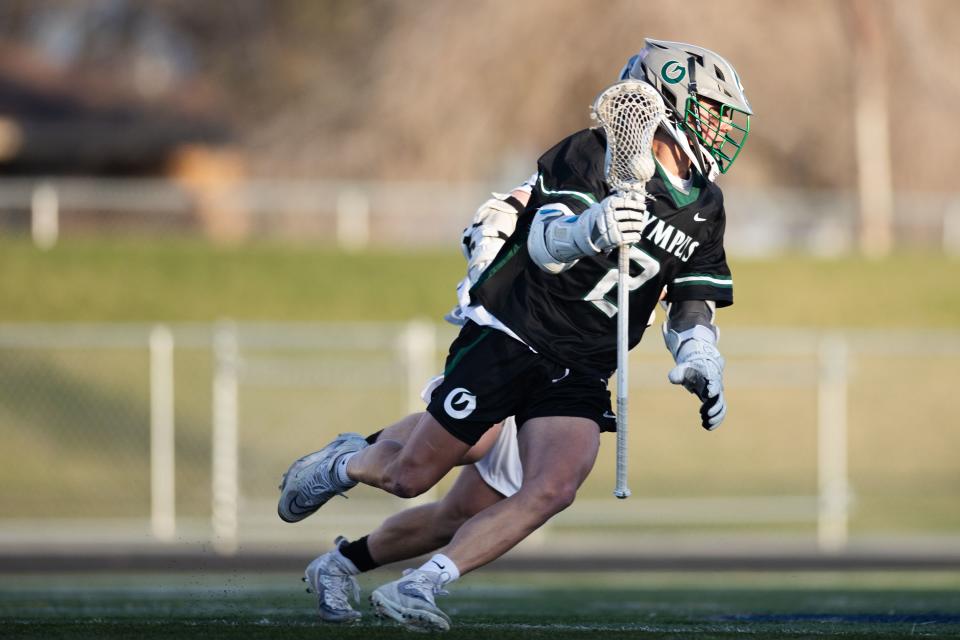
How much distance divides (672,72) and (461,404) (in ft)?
4.99

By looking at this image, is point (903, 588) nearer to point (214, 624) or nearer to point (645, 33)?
point (214, 624)

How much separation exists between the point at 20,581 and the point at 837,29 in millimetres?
16779

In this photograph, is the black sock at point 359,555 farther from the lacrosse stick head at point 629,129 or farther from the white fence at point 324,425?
the white fence at point 324,425

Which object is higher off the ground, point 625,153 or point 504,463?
point 625,153

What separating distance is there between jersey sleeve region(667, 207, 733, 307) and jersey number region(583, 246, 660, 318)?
16 cm

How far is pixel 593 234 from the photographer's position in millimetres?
5277

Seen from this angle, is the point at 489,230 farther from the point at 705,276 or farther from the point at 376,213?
the point at 376,213

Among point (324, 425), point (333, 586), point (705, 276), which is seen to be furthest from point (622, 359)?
point (324, 425)

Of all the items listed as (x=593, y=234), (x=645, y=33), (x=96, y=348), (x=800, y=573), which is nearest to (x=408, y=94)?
(x=645, y=33)

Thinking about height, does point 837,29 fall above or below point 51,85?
below

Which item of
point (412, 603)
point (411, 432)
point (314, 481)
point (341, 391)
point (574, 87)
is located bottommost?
→ point (412, 603)

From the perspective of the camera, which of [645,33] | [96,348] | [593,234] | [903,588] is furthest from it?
[645,33]

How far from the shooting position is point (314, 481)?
6121 mm

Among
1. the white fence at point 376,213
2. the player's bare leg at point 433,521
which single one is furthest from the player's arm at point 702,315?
the white fence at point 376,213
